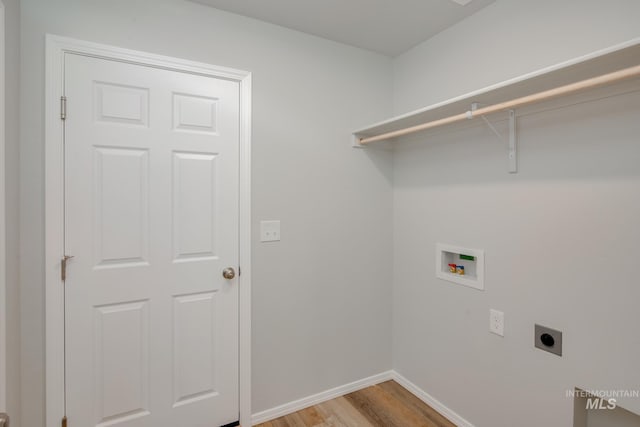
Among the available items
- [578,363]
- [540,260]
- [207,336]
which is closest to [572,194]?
[540,260]

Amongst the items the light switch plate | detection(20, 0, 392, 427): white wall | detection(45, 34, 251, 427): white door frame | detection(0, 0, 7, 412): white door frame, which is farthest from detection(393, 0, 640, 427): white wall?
detection(0, 0, 7, 412): white door frame

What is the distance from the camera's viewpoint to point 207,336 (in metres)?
1.80

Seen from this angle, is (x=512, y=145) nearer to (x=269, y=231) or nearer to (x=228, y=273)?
(x=269, y=231)

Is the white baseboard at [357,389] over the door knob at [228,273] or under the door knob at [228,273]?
under

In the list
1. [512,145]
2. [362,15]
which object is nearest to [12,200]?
[362,15]

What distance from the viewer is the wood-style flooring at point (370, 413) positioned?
1927 mm

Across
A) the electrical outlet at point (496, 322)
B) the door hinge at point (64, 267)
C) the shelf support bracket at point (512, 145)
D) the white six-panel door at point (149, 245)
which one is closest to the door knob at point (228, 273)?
the white six-panel door at point (149, 245)

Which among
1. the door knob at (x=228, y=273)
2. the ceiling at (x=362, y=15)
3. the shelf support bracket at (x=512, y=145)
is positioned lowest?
the door knob at (x=228, y=273)

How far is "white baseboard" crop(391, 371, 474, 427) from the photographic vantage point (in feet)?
6.28

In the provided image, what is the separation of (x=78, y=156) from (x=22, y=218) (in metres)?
0.35

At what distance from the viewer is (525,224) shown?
159 cm

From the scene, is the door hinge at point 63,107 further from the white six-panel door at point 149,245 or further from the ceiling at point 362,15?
the ceiling at point 362,15

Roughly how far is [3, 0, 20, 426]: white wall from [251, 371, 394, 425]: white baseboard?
117 centimetres

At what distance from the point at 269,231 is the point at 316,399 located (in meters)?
1.16
